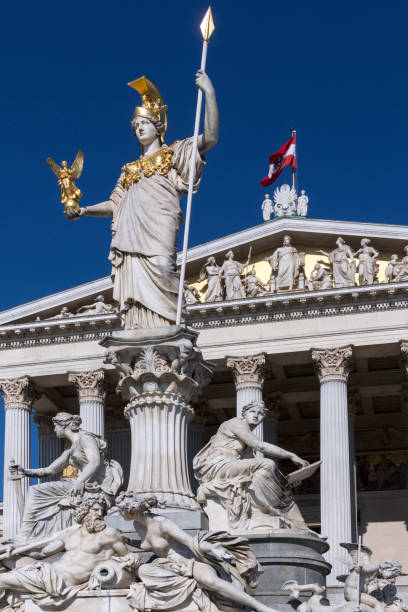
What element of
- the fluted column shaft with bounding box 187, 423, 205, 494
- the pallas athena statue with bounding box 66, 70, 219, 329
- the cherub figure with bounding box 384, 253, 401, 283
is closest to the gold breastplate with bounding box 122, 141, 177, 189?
the pallas athena statue with bounding box 66, 70, 219, 329

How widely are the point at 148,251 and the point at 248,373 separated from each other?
3400 cm

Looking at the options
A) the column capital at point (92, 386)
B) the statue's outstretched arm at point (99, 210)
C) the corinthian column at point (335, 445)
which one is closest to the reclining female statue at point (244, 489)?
the statue's outstretched arm at point (99, 210)

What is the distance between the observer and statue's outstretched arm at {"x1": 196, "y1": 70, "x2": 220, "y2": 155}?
15.5 m

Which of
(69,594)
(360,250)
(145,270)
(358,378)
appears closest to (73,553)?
(69,594)

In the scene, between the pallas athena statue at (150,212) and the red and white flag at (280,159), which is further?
the red and white flag at (280,159)

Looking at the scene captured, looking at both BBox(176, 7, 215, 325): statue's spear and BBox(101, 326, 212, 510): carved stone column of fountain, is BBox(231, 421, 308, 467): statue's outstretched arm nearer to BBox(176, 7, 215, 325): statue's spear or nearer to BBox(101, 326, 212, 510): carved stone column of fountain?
BBox(101, 326, 212, 510): carved stone column of fountain

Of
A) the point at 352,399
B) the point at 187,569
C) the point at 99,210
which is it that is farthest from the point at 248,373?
the point at 187,569

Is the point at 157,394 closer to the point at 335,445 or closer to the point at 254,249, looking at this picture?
the point at 335,445

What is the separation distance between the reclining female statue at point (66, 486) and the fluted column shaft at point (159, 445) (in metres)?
0.32

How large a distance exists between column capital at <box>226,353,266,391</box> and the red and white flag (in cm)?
992

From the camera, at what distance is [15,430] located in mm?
49750

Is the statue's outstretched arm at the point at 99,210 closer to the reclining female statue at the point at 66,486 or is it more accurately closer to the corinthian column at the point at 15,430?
the reclining female statue at the point at 66,486

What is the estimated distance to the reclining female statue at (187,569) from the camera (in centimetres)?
1155

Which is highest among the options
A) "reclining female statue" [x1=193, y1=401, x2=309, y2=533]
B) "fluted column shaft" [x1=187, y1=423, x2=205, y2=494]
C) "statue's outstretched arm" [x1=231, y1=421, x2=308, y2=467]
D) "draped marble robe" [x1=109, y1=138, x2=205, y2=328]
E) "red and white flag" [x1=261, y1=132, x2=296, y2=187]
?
"red and white flag" [x1=261, y1=132, x2=296, y2=187]
